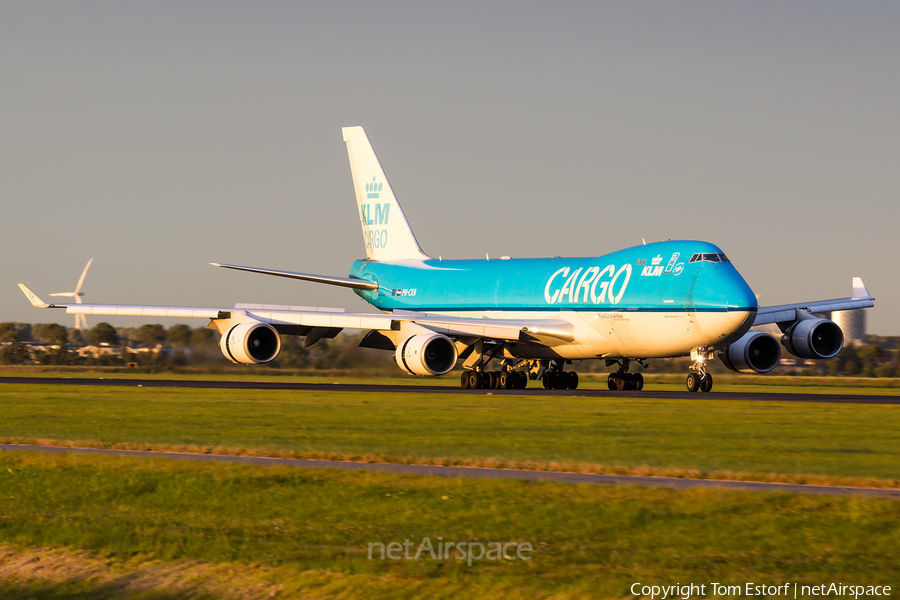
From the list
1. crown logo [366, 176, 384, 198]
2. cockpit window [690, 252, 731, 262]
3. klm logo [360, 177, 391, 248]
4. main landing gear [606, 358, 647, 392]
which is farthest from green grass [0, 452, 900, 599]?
crown logo [366, 176, 384, 198]

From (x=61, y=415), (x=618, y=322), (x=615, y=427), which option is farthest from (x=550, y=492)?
(x=618, y=322)

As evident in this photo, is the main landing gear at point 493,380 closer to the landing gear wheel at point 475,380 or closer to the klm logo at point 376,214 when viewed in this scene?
the landing gear wheel at point 475,380

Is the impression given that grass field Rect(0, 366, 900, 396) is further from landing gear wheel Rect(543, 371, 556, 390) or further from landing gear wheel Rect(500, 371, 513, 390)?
landing gear wheel Rect(500, 371, 513, 390)

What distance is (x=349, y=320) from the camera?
4500cm

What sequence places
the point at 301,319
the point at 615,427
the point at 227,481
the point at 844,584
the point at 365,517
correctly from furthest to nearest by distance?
1. the point at 301,319
2. the point at 615,427
3. the point at 227,481
4. the point at 365,517
5. the point at 844,584

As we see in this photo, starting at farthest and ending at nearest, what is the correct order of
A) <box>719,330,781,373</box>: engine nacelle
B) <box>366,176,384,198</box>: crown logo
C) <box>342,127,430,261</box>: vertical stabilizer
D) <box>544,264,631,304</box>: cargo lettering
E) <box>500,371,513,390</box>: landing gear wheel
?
<box>366,176,384,198</box>: crown logo < <box>342,127,430,261</box>: vertical stabilizer < <box>500,371,513,390</box>: landing gear wheel < <box>719,330,781,373</box>: engine nacelle < <box>544,264,631,304</box>: cargo lettering

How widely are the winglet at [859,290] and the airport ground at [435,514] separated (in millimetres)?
23788

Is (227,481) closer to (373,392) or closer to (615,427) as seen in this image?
(615,427)

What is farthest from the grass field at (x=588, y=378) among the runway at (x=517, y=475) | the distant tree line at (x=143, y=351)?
the runway at (x=517, y=475)

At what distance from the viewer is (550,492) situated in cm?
1648

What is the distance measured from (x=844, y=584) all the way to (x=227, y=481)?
10.6 metres

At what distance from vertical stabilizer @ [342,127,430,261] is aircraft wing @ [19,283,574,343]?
10.6 meters

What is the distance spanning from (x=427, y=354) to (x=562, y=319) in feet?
19.4

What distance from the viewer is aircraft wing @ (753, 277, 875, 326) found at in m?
45.8
